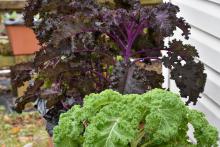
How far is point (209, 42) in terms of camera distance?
10.3 ft

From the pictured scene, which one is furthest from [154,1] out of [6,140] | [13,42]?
[6,140]

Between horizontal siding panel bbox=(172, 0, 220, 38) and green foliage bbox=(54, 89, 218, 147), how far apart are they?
0.95 m

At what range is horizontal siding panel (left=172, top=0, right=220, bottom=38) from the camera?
9.78 feet

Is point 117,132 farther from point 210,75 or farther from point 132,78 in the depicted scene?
point 210,75

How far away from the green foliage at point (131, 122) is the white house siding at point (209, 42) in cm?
92

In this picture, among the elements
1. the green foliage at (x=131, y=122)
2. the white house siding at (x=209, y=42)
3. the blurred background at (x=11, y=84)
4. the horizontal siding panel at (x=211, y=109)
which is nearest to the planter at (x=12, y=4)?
the blurred background at (x=11, y=84)

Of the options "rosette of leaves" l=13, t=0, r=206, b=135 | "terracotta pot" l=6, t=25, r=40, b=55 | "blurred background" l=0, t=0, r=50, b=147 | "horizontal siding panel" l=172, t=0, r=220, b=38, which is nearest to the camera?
"rosette of leaves" l=13, t=0, r=206, b=135

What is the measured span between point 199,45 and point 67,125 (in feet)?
4.72

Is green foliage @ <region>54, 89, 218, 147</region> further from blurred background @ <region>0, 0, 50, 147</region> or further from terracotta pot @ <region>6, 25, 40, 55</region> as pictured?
terracotta pot @ <region>6, 25, 40, 55</region>

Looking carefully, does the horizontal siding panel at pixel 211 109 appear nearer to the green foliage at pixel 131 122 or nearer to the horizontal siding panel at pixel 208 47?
the horizontal siding panel at pixel 208 47

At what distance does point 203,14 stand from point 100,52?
77 cm

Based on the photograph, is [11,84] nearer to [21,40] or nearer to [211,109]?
[21,40]

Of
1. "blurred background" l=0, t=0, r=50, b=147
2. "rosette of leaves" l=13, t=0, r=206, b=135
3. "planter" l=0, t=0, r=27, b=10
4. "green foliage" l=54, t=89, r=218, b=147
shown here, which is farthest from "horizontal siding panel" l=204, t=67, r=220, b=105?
"planter" l=0, t=0, r=27, b=10

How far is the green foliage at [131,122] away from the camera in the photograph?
6.68ft
